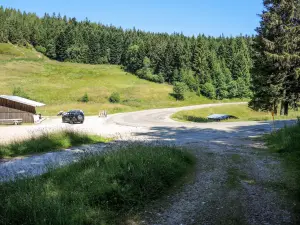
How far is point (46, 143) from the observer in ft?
51.2

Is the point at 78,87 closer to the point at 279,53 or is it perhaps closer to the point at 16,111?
the point at 16,111

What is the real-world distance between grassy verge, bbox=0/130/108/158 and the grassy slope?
39263 millimetres

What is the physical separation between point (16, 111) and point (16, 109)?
0.29 m

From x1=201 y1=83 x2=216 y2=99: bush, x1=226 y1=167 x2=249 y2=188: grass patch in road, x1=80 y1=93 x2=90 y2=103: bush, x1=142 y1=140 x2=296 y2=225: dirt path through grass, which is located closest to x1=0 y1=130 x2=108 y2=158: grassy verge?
x1=142 y1=140 x2=296 y2=225: dirt path through grass

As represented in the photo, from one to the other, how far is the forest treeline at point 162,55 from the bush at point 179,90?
68.7 inches

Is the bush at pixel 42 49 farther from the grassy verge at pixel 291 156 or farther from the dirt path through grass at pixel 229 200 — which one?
the dirt path through grass at pixel 229 200

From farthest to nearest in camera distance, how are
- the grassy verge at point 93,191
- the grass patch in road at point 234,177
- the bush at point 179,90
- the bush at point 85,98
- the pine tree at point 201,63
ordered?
the pine tree at point 201,63 < the bush at point 179,90 < the bush at point 85,98 < the grass patch in road at point 234,177 < the grassy verge at point 93,191

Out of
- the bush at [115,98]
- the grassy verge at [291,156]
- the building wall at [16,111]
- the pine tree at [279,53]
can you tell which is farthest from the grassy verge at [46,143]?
the bush at [115,98]

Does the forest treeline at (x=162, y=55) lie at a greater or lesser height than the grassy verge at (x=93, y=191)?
greater

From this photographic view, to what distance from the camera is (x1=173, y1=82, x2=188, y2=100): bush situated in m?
84.3

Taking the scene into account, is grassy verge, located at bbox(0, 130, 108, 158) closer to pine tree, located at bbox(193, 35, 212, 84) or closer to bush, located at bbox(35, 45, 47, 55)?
pine tree, located at bbox(193, 35, 212, 84)

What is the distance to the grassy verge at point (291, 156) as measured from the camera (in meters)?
6.93

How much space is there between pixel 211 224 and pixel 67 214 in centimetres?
267

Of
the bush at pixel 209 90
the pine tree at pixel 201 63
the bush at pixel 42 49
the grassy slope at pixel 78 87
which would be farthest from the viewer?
the bush at pixel 42 49
